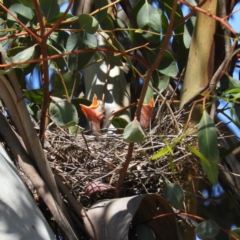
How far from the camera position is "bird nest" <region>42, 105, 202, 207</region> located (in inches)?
53.0

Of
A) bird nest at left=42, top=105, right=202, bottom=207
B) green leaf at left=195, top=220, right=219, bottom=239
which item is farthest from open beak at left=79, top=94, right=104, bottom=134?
green leaf at left=195, top=220, right=219, bottom=239

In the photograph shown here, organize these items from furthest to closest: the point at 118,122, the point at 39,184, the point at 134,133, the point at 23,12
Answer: the point at 118,122
the point at 23,12
the point at 39,184
the point at 134,133

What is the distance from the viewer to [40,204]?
1.27 meters

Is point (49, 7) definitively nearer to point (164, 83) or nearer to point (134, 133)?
point (134, 133)

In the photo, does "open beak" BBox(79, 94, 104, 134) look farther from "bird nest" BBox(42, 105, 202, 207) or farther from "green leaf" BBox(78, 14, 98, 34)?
"green leaf" BBox(78, 14, 98, 34)

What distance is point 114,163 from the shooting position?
1392 mm

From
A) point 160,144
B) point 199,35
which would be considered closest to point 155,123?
point 160,144

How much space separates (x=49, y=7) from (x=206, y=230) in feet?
2.00

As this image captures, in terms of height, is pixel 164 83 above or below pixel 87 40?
below

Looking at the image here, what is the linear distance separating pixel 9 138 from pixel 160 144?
16.1 inches

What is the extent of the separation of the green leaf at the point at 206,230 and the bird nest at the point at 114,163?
0.60ft

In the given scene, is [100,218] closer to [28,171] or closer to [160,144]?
[28,171]

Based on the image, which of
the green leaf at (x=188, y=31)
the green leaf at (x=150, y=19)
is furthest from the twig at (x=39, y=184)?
the green leaf at (x=188, y=31)

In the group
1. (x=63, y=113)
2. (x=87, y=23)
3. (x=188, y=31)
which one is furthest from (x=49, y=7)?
(x=188, y=31)
